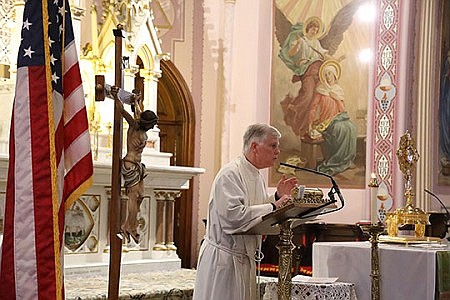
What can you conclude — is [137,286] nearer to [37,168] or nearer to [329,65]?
[37,168]

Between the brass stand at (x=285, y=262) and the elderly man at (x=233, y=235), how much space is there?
1.16 feet

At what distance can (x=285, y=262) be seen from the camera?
4609mm

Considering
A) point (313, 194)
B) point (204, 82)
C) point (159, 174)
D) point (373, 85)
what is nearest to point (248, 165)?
point (313, 194)

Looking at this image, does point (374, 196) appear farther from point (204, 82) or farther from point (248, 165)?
point (204, 82)

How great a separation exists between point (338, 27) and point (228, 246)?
6078mm

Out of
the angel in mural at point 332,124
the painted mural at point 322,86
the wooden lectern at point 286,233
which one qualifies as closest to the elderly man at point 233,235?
the wooden lectern at point 286,233

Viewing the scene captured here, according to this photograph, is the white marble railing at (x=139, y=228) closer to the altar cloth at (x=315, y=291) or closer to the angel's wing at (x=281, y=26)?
the angel's wing at (x=281, y=26)

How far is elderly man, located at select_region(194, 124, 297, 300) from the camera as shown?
5047 mm

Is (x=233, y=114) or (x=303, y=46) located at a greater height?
(x=303, y=46)

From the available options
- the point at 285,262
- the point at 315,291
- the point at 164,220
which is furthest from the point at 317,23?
the point at 285,262

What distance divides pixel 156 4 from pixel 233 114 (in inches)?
70.4

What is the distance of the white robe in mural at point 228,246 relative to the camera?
5016 millimetres

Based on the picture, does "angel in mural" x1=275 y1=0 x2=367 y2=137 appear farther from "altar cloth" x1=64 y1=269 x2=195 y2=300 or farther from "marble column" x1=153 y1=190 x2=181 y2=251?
"altar cloth" x1=64 y1=269 x2=195 y2=300

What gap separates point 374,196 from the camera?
501cm
